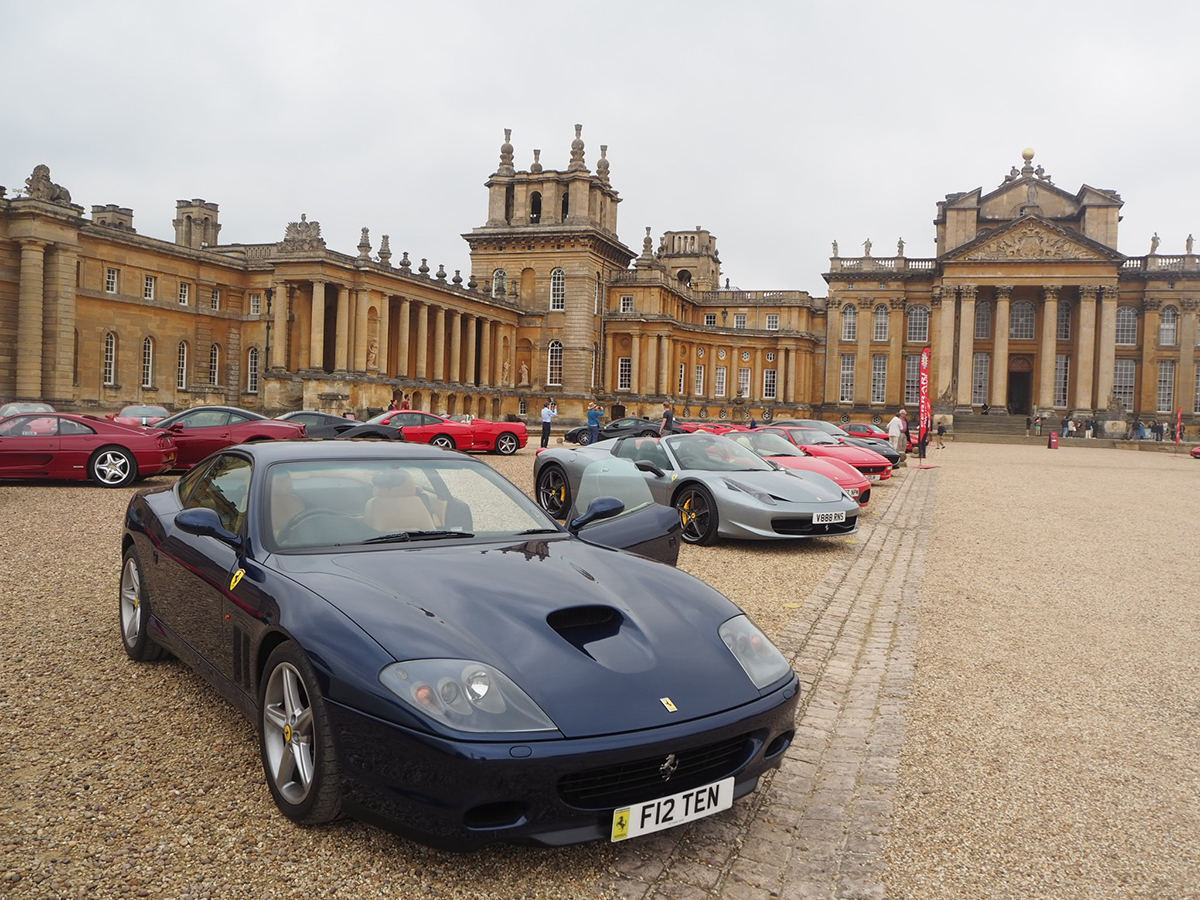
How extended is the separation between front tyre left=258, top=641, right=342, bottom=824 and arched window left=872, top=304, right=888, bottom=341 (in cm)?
6946

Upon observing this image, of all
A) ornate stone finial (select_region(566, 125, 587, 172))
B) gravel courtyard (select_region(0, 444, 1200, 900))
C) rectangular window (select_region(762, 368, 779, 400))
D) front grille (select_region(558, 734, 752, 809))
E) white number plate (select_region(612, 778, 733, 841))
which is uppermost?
ornate stone finial (select_region(566, 125, 587, 172))

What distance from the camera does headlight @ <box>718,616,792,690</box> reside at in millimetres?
3441

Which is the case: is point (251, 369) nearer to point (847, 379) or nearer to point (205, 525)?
point (847, 379)

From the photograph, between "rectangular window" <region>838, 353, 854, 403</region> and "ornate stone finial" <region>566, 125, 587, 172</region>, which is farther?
"rectangular window" <region>838, 353, 854, 403</region>

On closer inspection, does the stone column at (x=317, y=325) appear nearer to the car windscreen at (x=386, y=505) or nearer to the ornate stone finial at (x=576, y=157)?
the ornate stone finial at (x=576, y=157)

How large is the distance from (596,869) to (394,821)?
726mm

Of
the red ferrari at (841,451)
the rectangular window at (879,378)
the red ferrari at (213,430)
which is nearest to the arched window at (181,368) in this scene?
the red ferrari at (213,430)

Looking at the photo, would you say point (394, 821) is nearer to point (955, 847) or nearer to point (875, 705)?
point (955, 847)

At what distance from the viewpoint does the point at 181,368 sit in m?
51.5

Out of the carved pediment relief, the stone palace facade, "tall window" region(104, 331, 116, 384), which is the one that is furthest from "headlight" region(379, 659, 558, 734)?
the carved pediment relief

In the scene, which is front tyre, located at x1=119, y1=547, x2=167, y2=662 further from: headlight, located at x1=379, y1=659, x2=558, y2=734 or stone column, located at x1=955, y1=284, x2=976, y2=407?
stone column, located at x1=955, y1=284, x2=976, y2=407

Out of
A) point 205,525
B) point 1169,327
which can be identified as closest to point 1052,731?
point 205,525

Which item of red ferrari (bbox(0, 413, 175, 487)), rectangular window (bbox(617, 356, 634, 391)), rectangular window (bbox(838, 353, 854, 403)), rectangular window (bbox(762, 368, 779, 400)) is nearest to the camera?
red ferrari (bbox(0, 413, 175, 487))

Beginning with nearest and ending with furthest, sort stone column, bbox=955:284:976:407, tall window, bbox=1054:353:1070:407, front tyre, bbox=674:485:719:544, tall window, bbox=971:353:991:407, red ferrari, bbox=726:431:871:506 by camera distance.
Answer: front tyre, bbox=674:485:719:544, red ferrari, bbox=726:431:871:506, stone column, bbox=955:284:976:407, tall window, bbox=1054:353:1070:407, tall window, bbox=971:353:991:407
